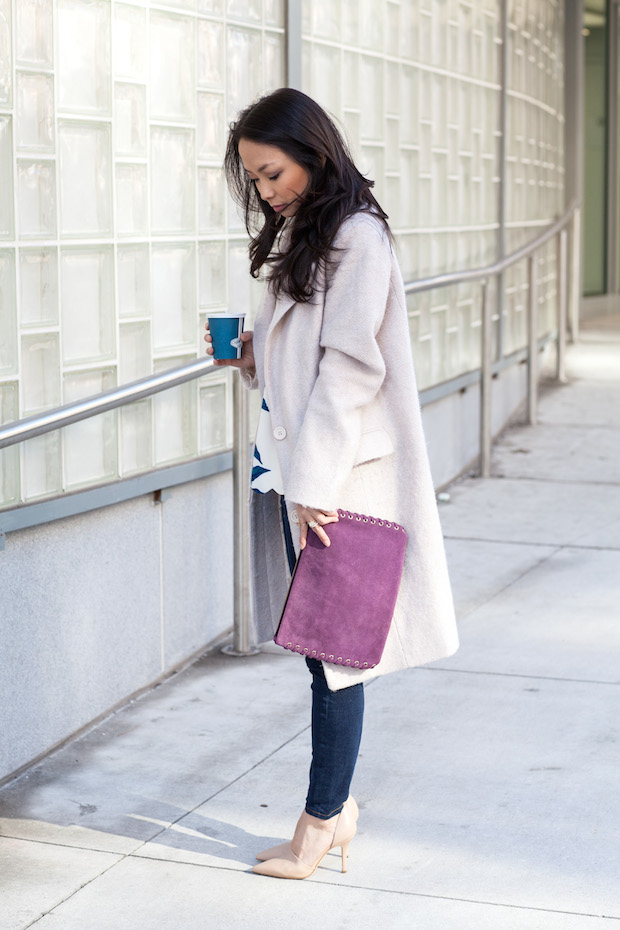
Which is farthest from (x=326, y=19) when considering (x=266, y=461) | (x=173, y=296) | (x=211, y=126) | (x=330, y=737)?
(x=330, y=737)

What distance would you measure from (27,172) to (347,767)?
5.54 ft

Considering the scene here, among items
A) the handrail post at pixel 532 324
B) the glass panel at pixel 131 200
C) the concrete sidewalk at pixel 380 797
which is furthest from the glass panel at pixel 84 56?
the handrail post at pixel 532 324

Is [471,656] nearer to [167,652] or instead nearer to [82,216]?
[167,652]

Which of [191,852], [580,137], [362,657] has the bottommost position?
[191,852]

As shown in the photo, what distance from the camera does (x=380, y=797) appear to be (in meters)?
3.30

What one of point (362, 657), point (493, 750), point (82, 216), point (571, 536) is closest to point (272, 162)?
point (362, 657)

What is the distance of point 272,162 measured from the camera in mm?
2609

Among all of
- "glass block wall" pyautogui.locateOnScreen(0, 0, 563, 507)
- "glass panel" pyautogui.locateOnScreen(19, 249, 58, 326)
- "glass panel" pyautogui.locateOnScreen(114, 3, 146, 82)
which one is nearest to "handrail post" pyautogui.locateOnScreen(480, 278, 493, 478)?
"glass block wall" pyautogui.locateOnScreen(0, 0, 563, 507)

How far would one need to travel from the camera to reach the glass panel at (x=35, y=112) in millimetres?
3412

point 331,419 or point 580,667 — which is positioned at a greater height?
point 331,419

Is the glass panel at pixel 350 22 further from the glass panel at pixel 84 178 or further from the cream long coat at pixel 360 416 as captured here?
the cream long coat at pixel 360 416

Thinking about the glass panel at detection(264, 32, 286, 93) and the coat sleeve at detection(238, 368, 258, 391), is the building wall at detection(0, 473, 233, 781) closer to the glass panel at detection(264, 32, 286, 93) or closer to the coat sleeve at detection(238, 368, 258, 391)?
the coat sleeve at detection(238, 368, 258, 391)

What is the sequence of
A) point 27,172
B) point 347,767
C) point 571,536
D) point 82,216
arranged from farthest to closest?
1. point 571,536
2. point 82,216
3. point 27,172
4. point 347,767

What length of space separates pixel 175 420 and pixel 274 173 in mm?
1754
